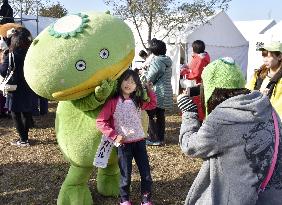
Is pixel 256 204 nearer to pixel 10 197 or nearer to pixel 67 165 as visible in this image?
pixel 10 197

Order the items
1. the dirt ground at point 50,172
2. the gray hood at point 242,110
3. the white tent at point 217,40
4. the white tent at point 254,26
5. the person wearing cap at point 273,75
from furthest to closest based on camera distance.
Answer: the white tent at point 254,26, the white tent at point 217,40, the dirt ground at point 50,172, the person wearing cap at point 273,75, the gray hood at point 242,110

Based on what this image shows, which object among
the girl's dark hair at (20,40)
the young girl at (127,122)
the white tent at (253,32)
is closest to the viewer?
the young girl at (127,122)

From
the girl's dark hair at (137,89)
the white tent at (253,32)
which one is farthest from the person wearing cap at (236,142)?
→ the white tent at (253,32)

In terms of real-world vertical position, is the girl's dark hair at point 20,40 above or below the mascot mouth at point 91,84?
above

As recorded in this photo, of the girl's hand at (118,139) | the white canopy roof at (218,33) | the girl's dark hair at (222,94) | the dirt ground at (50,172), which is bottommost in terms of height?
the dirt ground at (50,172)

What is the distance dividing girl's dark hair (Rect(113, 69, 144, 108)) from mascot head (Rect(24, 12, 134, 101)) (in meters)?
0.11

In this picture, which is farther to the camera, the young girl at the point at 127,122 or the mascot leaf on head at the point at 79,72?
the young girl at the point at 127,122

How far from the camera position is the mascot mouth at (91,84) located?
3.19 m

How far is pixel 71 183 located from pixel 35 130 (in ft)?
11.9

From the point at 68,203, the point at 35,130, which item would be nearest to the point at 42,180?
the point at 68,203

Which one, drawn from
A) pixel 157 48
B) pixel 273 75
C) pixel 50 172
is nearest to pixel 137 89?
pixel 273 75

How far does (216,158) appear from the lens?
80.4 inches

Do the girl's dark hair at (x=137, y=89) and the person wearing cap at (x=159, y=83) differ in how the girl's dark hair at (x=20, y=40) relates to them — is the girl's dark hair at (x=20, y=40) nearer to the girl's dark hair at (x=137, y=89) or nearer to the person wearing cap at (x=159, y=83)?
the person wearing cap at (x=159, y=83)

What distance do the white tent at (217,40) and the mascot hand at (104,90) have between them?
30.3 ft
